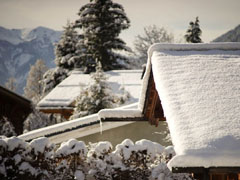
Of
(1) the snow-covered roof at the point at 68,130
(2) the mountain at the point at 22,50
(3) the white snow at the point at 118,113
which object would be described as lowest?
(1) the snow-covered roof at the point at 68,130

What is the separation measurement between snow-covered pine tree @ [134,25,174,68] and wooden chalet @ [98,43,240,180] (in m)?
Answer: 29.4

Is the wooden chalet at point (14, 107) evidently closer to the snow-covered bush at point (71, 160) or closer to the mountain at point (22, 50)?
the snow-covered bush at point (71, 160)

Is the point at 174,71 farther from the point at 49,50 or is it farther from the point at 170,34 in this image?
the point at 49,50

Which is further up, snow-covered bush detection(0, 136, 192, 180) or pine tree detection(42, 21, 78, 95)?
pine tree detection(42, 21, 78, 95)

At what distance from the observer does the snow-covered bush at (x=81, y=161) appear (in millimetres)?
5449

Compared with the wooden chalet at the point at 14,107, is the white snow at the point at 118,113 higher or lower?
higher

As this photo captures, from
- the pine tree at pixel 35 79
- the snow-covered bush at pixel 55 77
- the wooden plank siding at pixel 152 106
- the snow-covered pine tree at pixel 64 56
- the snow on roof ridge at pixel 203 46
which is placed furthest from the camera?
the pine tree at pixel 35 79

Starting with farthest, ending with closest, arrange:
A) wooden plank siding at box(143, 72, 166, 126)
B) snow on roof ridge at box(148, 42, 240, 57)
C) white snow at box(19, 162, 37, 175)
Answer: wooden plank siding at box(143, 72, 166, 126) → snow on roof ridge at box(148, 42, 240, 57) → white snow at box(19, 162, 37, 175)

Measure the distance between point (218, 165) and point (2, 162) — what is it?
3948mm

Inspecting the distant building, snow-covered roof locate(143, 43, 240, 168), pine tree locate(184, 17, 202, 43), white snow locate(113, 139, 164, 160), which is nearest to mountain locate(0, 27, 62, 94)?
pine tree locate(184, 17, 202, 43)

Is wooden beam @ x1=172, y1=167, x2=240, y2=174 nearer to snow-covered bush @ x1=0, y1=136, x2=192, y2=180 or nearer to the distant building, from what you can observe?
snow-covered bush @ x1=0, y1=136, x2=192, y2=180

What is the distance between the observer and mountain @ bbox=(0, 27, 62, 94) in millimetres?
131875

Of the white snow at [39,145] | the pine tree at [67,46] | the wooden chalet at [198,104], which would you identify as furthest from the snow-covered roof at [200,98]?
the pine tree at [67,46]

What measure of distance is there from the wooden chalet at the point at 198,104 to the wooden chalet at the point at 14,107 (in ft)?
29.2
